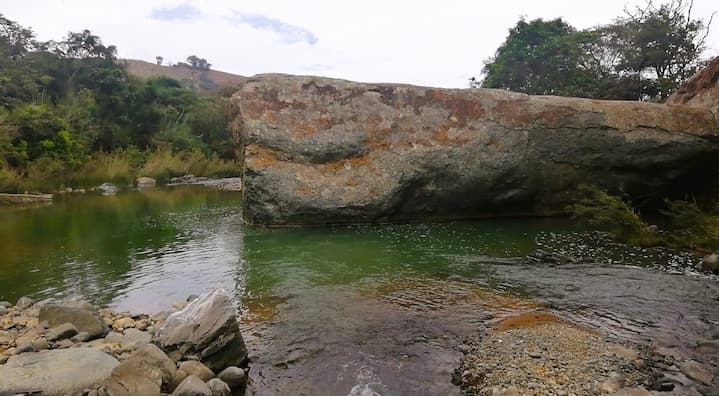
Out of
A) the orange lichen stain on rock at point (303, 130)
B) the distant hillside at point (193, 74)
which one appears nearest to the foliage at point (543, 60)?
the orange lichen stain on rock at point (303, 130)

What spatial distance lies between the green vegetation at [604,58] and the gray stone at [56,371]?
66.9 feet

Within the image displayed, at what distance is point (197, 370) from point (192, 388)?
374 millimetres

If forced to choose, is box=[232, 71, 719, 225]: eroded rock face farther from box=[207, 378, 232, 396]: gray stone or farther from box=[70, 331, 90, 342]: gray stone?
box=[207, 378, 232, 396]: gray stone

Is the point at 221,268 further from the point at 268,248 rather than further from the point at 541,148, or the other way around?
the point at 541,148

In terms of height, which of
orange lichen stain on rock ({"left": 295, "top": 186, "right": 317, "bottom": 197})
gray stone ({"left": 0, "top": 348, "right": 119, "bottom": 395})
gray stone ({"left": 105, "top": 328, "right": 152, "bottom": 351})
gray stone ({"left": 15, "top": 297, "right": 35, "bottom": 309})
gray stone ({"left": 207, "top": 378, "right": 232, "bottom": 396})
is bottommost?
gray stone ({"left": 15, "top": 297, "right": 35, "bottom": 309})

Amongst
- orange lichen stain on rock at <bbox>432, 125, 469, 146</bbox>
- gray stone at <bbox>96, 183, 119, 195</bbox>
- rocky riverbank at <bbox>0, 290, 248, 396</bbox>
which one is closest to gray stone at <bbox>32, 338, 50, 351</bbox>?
rocky riverbank at <bbox>0, 290, 248, 396</bbox>

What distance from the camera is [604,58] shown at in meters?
28.1

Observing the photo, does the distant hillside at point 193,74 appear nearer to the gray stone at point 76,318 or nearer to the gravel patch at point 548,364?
the gray stone at point 76,318

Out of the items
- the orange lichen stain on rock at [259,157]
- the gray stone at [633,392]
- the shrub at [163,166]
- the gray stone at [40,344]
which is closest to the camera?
the gray stone at [633,392]

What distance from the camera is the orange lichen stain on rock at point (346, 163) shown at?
10.5m

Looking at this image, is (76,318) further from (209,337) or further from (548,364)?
(548,364)

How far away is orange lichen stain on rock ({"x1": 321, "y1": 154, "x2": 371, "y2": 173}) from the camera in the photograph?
10516 mm

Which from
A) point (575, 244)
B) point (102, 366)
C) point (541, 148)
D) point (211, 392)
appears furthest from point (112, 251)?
point (541, 148)

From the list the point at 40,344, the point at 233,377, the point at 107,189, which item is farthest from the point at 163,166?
the point at 233,377
